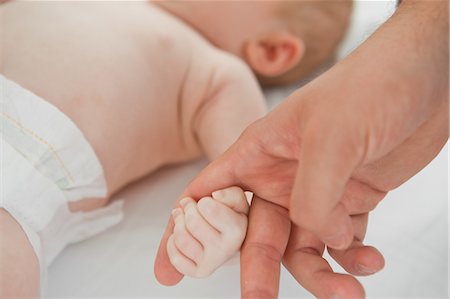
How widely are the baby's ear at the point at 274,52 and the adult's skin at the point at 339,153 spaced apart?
0.61 metres

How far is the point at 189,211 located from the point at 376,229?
43 centimetres

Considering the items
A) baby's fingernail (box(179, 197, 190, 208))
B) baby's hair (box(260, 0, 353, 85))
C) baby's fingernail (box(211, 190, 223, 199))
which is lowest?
baby's fingernail (box(179, 197, 190, 208))

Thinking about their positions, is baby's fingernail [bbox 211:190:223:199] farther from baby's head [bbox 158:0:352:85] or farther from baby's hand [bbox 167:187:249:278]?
baby's head [bbox 158:0:352:85]

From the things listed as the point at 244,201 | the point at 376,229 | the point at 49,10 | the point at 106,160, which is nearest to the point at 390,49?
the point at 244,201

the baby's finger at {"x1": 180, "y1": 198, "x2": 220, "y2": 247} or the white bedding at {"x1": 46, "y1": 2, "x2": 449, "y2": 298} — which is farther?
the white bedding at {"x1": 46, "y1": 2, "x2": 449, "y2": 298}

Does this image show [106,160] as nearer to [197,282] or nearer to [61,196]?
[61,196]

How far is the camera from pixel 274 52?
1476 mm

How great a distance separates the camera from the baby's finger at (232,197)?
0.83 metres

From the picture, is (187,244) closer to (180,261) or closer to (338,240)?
(180,261)

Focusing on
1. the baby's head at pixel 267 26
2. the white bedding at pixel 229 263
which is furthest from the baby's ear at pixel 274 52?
the white bedding at pixel 229 263

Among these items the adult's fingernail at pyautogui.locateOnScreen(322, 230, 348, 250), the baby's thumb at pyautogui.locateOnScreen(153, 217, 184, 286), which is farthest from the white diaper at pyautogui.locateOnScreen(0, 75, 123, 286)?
the adult's fingernail at pyautogui.locateOnScreen(322, 230, 348, 250)

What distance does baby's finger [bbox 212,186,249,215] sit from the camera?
834 mm

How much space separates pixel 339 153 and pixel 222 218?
10.0 inches

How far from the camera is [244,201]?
0.85 metres
